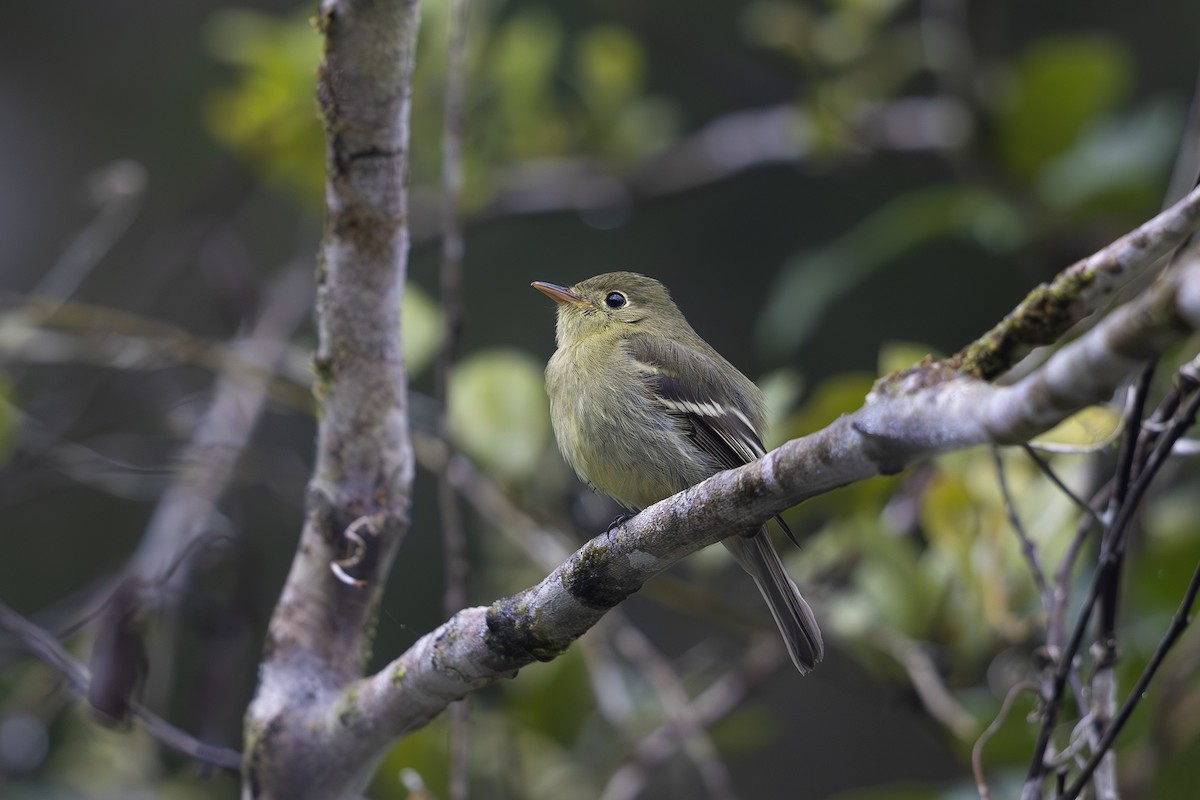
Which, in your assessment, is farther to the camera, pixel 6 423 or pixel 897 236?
pixel 897 236

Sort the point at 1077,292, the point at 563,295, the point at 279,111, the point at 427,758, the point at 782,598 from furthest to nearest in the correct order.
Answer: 1. the point at 279,111
2. the point at 563,295
3. the point at 427,758
4. the point at 782,598
5. the point at 1077,292

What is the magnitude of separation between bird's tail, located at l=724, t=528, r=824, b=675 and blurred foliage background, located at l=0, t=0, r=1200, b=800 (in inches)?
16.2

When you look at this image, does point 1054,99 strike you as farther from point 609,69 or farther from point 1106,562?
point 1106,562

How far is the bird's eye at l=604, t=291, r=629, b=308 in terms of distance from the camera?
394 cm

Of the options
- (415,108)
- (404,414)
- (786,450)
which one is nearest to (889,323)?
(415,108)

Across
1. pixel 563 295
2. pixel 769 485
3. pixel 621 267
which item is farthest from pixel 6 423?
pixel 621 267

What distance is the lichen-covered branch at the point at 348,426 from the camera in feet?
8.14

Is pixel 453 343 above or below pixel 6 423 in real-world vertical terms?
below

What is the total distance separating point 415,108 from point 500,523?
181 centimetres

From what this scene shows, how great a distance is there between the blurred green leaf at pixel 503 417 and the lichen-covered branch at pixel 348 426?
1.03 m

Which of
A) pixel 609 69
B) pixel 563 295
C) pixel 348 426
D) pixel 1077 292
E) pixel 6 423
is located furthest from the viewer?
pixel 609 69

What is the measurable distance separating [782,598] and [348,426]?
1.15 m

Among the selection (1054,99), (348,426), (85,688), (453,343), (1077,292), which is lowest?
(85,688)

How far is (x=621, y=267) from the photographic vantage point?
709 centimetres
